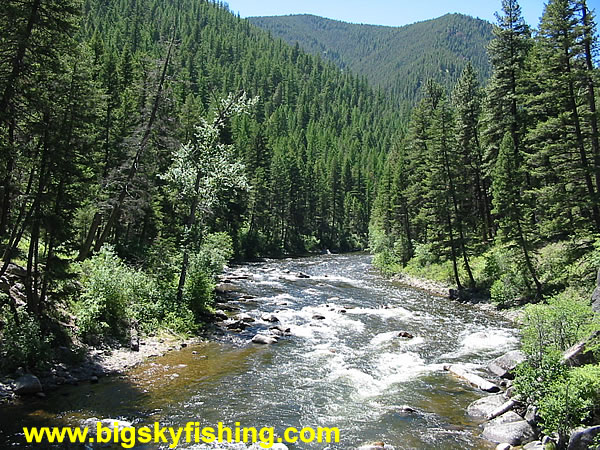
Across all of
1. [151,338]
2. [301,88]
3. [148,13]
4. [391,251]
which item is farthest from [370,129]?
[151,338]

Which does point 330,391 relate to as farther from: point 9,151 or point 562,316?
point 9,151

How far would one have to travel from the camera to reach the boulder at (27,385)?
443 inches

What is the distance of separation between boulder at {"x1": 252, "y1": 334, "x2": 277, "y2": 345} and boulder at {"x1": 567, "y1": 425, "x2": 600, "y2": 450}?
40.9 ft

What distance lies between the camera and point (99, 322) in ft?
51.8

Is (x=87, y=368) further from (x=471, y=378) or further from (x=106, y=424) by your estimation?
(x=471, y=378)

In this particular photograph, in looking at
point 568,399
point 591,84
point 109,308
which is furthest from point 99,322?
point 591,84

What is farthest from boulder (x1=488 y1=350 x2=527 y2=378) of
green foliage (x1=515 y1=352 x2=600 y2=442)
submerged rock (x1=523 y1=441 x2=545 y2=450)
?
submerged rock (x1=523 y1=441 x2=545 y2=450)

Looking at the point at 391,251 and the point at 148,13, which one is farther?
the point at 148,13

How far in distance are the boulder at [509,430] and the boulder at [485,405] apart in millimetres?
714

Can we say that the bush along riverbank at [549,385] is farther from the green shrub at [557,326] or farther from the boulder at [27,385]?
the boulder at [27,385]

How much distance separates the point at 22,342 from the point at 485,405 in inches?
529

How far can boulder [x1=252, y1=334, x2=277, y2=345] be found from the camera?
62.0ft

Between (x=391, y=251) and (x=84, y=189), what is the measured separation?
38.7 m

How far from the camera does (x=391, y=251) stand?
48406 mm
